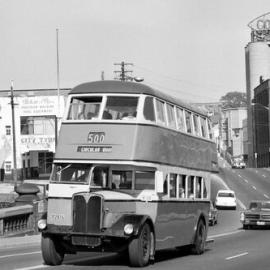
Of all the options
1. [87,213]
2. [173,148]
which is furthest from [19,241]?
[87,213]

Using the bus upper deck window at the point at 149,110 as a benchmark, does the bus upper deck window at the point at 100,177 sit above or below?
below

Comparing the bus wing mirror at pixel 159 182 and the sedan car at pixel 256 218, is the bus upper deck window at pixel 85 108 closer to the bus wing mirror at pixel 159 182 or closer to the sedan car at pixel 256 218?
the bus wing mirror at pixel 159 182

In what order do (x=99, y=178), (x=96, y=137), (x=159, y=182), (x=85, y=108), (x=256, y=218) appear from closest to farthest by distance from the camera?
(x=99, y=178)
(x=96, y=137)
(x=159, y=182)
(x=85, y=108)
(x=256, y=218)

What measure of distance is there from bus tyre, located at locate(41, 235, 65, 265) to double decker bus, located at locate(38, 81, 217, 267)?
2 centimetres

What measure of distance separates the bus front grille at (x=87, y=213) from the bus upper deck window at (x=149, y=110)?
2433 millimetres

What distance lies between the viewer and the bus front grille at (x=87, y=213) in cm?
1462

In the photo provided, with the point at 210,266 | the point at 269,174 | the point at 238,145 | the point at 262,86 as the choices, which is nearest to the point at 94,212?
the point at 210,266

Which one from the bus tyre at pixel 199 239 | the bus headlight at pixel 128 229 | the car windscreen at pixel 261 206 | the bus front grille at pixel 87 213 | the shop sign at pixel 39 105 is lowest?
the bus tyre at pixel 199 239

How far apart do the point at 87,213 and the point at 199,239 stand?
574 centimetres

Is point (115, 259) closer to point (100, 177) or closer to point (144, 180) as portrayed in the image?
point (144, 180)

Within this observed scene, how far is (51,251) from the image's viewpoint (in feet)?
50.0

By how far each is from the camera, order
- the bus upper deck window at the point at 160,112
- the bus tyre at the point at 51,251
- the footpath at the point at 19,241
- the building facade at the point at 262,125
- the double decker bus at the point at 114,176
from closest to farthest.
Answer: the double decker bus at the point at 114,176
the bus tyre at the point at 51,251
the bus upper deck window at the point at 160,112
the footpath at the point at 19,241
the building facade at the point at 262,125

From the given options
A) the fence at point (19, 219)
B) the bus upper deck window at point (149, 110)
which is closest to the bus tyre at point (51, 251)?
the bus upper deck window at point (149, 110)

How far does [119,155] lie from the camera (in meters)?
15.3
